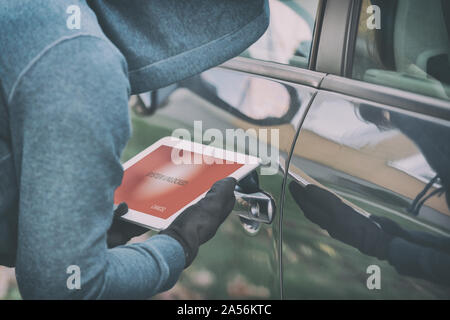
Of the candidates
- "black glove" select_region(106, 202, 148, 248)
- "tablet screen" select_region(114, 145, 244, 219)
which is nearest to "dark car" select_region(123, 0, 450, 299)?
"tablet screen" select_region(114, 145, 244, 219)

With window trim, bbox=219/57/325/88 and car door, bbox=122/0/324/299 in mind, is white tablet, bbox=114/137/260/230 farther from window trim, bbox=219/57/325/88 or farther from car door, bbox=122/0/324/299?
window trim, bbox=219/57/325/88

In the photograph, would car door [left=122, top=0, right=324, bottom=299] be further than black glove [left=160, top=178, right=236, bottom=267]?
Yes

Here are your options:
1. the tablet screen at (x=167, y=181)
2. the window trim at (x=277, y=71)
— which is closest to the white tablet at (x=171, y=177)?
the tablet screen at (x=167, y=181)

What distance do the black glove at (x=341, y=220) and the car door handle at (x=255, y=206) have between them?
0.09 metres

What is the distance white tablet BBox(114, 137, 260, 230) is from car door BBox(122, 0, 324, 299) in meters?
0.08

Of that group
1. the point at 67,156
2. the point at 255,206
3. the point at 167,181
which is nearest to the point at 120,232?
the point at 167,181

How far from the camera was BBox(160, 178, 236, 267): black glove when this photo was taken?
4.32 feet

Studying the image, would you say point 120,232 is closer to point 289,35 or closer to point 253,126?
point 253,126

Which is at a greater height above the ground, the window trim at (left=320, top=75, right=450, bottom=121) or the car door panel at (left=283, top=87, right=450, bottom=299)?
the window trim at (left=320, top=75, right=450, bottom=121)

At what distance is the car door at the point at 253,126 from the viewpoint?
1.47m

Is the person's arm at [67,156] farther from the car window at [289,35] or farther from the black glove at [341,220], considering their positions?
the car window at [289,35]

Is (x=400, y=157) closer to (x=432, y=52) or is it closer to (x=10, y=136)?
(x=432, y=52)
